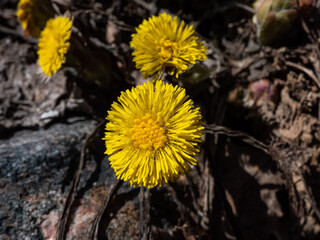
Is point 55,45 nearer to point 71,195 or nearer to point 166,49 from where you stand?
point 166,49

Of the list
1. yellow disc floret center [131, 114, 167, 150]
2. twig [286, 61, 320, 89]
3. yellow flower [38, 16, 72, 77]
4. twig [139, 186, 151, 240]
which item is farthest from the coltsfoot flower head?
twig [286, 61, 320, 89]

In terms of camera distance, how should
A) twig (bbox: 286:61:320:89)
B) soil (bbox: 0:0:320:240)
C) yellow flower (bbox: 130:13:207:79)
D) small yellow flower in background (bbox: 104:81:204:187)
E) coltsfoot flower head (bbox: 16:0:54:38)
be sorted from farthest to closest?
1. coltsfoot flower head (bbox: 16:0:54:38)
2. twig (bbox: 286:61:320:89)
3. soil (bbox: 0:0:320:240)
4. yellow flower (bbox: 130:13:207:79)
5. small yellow flower in background (bbox: 104:81:204:187)

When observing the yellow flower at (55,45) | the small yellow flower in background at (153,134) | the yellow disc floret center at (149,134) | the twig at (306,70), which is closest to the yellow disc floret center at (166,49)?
the small yellow flower in background at (153,134)

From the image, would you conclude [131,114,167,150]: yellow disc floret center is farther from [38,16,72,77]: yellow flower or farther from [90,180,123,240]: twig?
[38,16,72,77]: yellow flower

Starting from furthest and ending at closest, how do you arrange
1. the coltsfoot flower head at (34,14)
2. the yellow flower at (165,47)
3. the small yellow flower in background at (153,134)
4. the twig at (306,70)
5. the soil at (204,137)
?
the coltsfoot flower head at (34,14), the twig at (306,70), the soil at (204,137), the yellow flower at (165,47), the small yellow flower in background at (153,134)

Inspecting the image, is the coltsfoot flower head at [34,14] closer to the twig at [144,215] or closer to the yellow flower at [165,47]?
the yellow flower at [165,47]

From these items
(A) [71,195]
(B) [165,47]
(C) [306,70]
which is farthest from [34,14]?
(C) [306,70]
